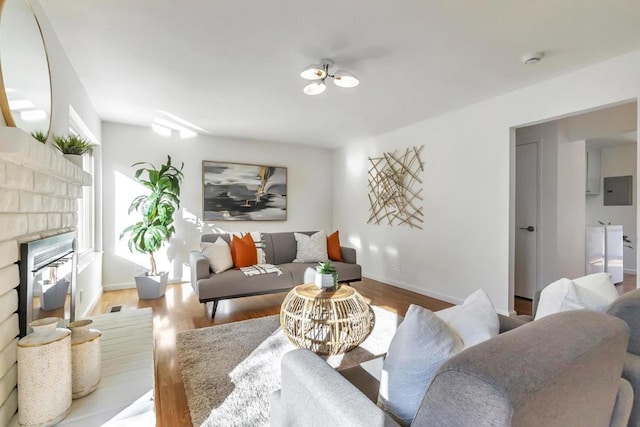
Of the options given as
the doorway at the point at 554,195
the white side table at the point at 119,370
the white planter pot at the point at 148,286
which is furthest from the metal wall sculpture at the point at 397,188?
the white side table at the point at 119,370

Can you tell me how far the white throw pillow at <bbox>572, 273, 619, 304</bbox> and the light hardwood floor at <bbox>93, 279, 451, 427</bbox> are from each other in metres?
2.08

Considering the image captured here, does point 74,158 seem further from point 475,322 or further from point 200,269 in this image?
point 475,322

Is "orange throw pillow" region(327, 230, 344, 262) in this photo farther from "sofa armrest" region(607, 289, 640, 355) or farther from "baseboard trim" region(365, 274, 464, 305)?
"sofa armrest" region(607, 289, 640, 355)

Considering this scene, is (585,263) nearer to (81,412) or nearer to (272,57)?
(272,57)

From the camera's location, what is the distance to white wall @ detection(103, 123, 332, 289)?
167 inches

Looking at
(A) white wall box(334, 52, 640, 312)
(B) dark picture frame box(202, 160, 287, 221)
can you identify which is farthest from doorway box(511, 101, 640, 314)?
(B) dark picture frame box(202, 160, 287, 221)

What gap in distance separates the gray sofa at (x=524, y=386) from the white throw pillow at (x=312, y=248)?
295 centimetres

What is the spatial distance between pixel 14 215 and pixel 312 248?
302 cm

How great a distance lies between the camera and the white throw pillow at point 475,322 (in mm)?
1040

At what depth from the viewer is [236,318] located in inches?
123

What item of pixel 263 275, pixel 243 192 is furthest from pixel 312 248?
pixel 243 192

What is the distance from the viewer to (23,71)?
4.70 ft

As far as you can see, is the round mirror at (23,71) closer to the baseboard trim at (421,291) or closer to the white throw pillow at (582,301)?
the white throw pillow at (582,301)

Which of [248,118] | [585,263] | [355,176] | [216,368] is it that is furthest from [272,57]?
[585,263]
